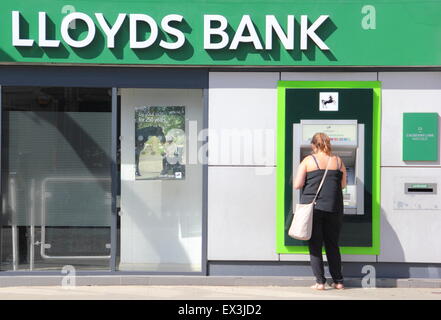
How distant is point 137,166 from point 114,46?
147cm

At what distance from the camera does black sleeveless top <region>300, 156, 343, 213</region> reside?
301 inches

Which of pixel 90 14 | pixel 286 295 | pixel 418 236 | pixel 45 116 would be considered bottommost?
pixel 286 295

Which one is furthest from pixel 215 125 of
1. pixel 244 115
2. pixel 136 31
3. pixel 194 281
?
pixel 194 281

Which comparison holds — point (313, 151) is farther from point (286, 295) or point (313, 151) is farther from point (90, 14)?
point (90, 14)

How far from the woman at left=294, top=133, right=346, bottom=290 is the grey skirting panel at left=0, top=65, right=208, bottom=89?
156cm

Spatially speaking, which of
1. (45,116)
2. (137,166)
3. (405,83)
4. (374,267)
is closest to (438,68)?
(405,83)

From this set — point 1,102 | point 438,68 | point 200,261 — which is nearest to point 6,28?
point 1,102

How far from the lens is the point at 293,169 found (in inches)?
322

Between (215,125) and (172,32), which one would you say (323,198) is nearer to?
(215,125)

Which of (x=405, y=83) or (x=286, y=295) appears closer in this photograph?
(x=286, y=295)

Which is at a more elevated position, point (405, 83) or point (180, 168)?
point (405, 83)

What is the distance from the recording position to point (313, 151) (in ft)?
26.1

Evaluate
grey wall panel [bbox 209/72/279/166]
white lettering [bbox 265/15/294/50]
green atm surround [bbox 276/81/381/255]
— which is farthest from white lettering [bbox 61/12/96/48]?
green atm surround [bbox 276/81/381/255]

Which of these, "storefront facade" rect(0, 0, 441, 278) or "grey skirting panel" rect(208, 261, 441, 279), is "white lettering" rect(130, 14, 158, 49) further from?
"grey skirting panel" rect(208, 261, 441, 279)
